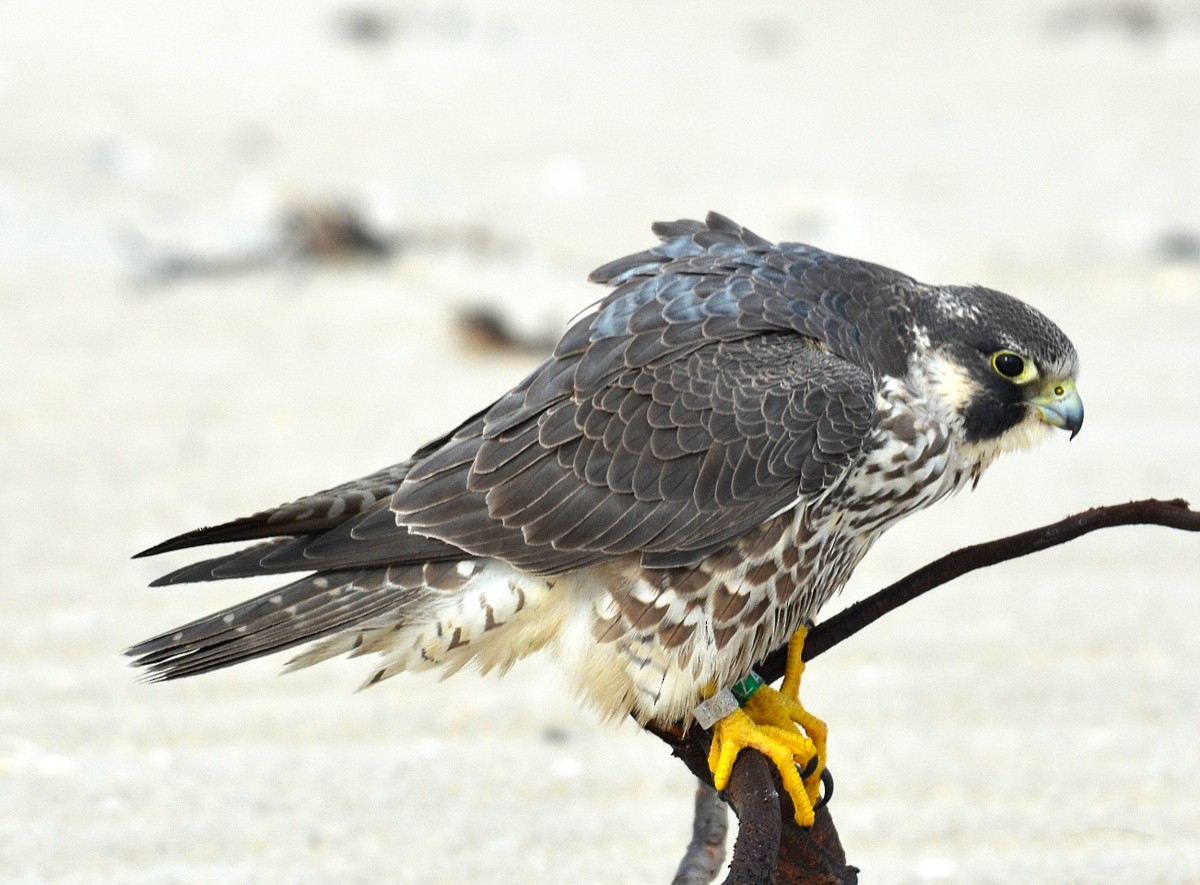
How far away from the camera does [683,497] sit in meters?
2.73

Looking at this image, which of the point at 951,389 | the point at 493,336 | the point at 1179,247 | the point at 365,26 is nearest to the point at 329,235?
the point at 493,336

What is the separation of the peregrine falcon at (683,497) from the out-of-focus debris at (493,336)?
3.35 meters

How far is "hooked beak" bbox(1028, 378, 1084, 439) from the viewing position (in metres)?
2.75

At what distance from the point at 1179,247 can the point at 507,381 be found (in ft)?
11.0

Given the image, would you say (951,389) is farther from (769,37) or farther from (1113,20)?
(1113,20)

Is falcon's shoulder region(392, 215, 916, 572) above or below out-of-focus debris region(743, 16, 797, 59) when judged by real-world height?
below

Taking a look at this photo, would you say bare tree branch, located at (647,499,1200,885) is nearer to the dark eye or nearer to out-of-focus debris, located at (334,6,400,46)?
the dark eye

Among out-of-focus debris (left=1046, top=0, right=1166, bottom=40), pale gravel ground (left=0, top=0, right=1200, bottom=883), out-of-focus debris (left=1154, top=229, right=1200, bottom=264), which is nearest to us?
pale gravel ground (left=0, top=0, right=1200, bottom=883)

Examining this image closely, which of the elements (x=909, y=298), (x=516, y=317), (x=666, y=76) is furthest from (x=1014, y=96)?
(x=909, y=298)

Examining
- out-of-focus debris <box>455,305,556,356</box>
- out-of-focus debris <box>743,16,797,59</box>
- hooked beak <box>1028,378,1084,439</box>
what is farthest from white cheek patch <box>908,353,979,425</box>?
out-of-focus debris <box>743,16,797,59</box>

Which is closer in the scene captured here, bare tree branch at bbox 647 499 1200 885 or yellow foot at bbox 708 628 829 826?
bare tree branch at bbox 647 499 1200 885

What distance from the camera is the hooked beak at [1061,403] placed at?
108 inches

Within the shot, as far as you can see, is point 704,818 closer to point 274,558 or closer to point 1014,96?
point 274,558

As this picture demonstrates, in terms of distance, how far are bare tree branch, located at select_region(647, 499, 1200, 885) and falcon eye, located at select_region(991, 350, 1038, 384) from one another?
1.11ft
